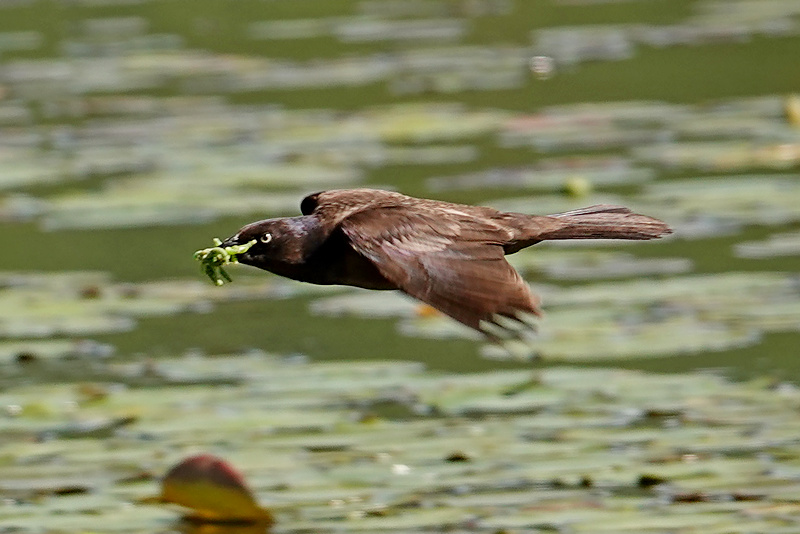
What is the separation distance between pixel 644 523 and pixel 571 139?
5.65 meters

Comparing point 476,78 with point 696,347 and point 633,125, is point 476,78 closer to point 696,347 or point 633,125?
point 633,125

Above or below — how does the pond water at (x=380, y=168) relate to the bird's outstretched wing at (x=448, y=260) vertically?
below

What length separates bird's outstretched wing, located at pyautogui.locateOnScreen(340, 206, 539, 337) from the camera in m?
4.18

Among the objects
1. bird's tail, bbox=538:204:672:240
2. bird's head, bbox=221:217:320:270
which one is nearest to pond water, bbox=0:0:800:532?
bird's tail, bbox=538:204:672:240

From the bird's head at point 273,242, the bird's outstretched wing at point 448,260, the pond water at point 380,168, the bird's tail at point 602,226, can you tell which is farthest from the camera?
the pond water at point 380,168

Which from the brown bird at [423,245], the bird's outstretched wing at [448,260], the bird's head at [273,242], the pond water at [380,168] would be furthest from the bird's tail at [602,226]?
the pond water at [380,168]

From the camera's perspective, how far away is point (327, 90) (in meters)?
12.9

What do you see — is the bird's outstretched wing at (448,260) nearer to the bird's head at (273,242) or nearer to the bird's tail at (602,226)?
the bird's head at (273,242)

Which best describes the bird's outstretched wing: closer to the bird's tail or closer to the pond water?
the bird's tail

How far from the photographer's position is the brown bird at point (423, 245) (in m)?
4.23

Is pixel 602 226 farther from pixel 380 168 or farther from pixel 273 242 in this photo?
pixel 380 168

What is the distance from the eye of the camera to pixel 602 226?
525 cm

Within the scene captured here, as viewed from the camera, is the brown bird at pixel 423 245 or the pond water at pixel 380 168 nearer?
the brown bird at pixel 423 245

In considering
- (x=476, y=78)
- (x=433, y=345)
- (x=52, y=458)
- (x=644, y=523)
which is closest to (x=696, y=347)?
(x=433, y=345)
